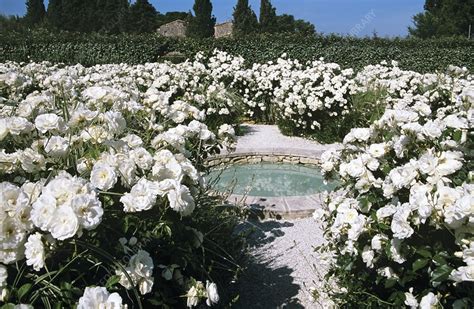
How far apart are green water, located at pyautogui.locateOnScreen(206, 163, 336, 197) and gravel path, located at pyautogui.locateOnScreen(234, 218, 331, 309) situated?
116 centimetres

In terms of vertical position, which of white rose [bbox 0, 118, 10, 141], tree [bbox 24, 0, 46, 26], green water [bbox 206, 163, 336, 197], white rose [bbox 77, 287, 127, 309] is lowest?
green water [bbox 206, 163, 336, 197]

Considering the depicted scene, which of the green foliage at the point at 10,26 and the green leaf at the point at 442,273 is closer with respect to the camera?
the green leaf at the point at 442,273

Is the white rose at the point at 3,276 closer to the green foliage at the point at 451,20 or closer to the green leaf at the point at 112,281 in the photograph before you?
the green leaf at the point at 112,281

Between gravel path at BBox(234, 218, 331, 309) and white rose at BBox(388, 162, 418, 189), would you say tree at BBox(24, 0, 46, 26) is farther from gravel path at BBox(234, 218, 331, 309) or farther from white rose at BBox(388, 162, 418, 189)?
white rose at BBox(388, 162, 418, 189)

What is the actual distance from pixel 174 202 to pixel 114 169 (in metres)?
0.30

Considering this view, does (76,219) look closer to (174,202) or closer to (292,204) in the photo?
(174,202)

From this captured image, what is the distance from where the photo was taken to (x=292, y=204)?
4379mm

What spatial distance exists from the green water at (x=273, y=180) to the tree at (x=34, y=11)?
3411 cm

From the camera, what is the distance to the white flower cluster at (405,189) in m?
1.66

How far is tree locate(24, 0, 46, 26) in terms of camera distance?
33969 millimetres

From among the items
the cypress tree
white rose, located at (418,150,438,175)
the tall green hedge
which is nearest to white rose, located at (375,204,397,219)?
white rose, located at (418,150,438,175)

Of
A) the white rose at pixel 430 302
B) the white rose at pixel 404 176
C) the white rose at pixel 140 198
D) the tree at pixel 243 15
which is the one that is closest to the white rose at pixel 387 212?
the white rose at pixel 404 176

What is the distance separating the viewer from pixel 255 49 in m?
12.9

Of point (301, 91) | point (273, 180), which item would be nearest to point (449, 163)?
point (273, 180)
